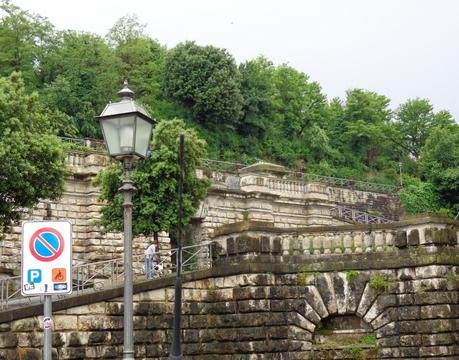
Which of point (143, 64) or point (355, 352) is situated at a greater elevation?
point (143, 64)

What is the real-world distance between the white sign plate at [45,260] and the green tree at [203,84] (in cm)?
4189

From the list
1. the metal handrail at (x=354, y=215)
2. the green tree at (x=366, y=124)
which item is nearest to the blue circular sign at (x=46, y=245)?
the metal handrail at (x=354, y=215)

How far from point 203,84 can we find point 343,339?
107ft

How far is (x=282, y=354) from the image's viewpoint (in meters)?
21.0

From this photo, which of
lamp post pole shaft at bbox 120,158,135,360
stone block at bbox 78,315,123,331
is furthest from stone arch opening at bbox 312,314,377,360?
lamp post pole shaft at bbox 120,158,135,360

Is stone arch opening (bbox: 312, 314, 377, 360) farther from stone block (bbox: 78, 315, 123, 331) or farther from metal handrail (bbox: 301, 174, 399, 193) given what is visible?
metal handrail (bbox: 301, 174, 399, 193)

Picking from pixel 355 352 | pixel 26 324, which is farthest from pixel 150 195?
pixel 355 352

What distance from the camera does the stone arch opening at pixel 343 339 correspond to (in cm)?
2097

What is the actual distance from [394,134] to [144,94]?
21762mm

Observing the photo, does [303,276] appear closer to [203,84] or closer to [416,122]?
[203,84]

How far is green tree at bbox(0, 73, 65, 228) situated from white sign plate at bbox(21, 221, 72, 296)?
14029 mm

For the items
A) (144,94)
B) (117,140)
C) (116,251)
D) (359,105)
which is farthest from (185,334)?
(359,105)

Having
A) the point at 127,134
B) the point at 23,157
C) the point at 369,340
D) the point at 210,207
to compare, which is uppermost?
the point at 210,207

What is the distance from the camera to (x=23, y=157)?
2372 centimetres
